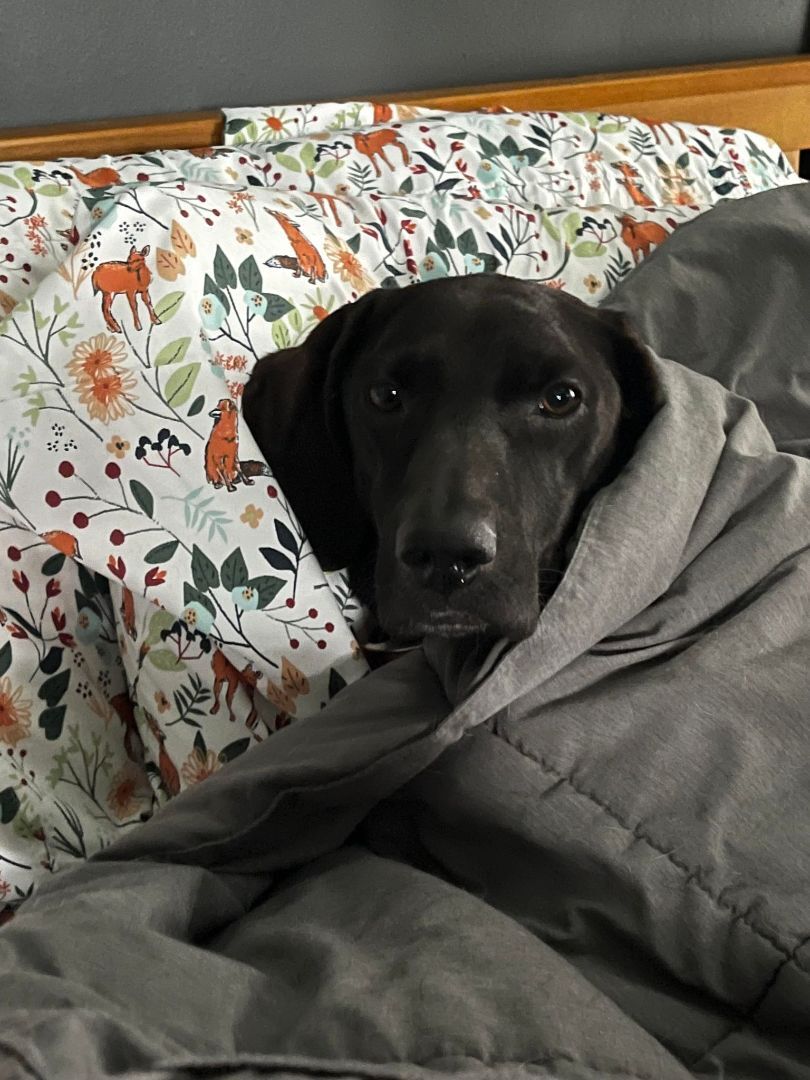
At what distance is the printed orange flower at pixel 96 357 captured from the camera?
1120 millimetres

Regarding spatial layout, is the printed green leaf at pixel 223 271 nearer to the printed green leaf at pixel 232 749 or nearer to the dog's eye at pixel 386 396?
the dog's eye at pixel 386 396

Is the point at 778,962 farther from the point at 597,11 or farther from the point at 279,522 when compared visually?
the point at 597,11

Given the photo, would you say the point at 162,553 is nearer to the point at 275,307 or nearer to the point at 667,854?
the point at 275,307

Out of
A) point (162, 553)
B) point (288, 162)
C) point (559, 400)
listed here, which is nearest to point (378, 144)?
point (288, 162)

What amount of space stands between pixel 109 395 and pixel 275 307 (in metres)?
0.24

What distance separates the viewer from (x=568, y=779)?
814mm

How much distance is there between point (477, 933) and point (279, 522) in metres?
0.55

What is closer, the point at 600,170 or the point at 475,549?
the point at 475,549

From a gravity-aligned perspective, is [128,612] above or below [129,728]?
above

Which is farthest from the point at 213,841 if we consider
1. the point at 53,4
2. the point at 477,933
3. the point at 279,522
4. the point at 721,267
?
the point at 53,4

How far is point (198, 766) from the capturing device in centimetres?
110

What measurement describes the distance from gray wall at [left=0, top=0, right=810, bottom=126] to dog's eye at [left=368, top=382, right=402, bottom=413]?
973mm

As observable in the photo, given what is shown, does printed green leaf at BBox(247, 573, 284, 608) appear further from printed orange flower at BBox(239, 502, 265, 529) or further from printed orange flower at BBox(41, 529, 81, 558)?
printed orange flower at BBox(41, 529, 81, 558)

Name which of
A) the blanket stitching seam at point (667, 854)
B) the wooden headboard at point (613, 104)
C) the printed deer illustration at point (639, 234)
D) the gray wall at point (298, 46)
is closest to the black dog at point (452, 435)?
the blanket stitching seam at point (667, 854)
